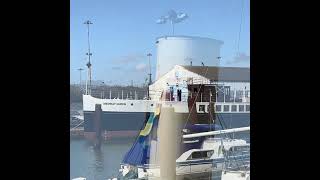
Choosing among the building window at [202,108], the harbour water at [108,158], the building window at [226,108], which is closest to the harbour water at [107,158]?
the harbour water at [108,158]

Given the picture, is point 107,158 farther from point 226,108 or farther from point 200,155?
point 226,108

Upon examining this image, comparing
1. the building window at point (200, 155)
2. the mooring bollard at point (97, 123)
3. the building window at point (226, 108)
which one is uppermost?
the building window at point (226, 108)

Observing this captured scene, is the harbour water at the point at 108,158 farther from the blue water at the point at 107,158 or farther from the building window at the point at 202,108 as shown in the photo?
the building window at the point at 202,108

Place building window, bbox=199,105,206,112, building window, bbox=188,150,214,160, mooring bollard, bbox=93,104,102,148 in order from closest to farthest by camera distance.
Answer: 1. mooring bollard, bbox=93,104,102,148
2. building window, bbox=199,105,206,112
3. building window, bbox=188,150,214,160

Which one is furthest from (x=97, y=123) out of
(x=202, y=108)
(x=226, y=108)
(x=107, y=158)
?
(x=226, y=108)

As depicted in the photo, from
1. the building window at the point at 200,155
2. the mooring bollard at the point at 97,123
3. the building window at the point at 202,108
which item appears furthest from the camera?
the building window at the point at 200,155

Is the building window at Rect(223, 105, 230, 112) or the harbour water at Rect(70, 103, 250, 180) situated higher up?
the building window at Rect(223, 105, 230, 112)

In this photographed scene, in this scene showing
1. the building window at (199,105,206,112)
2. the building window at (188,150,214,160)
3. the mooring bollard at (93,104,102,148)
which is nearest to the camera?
the mooring bollard at (93,104,102,148)

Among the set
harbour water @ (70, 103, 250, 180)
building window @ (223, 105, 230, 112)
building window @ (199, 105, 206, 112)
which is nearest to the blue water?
harbour water @ (70, 103, 250, 180)

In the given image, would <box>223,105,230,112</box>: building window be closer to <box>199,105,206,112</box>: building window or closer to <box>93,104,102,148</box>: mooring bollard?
<box>199,105,206,112</box>: building window
